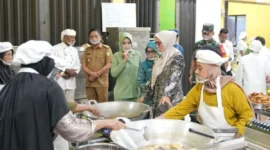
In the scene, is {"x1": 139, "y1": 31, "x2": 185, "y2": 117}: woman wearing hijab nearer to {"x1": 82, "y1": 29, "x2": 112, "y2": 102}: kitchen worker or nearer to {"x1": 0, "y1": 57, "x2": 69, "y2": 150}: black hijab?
{"x1": 0, "y1": 57, "x2": 69, "y2": 150}: black hijab

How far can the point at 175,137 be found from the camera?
1.78 meters

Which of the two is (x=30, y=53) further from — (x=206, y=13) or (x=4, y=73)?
(x=206, y=13)

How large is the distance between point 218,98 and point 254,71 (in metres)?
2.67

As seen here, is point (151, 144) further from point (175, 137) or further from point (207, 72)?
point (207, 72)

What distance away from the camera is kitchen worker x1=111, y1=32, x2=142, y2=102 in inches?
145

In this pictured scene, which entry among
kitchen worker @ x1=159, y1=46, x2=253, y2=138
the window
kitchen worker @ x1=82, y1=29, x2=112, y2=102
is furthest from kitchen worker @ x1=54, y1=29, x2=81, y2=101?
the window

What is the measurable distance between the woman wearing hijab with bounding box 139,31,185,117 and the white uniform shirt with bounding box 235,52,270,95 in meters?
2.02

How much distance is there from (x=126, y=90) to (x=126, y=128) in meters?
2.03

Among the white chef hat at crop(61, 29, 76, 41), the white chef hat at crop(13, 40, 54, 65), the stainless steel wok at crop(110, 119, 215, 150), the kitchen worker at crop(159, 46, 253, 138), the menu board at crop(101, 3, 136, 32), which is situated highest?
the menu board at crop(101, 3, 136, 32)

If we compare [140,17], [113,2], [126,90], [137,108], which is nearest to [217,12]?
[140,17]

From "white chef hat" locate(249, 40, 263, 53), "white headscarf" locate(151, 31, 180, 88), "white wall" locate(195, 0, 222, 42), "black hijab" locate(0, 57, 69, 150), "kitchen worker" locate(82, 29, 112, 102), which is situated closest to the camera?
"black hijab" locate(0, 57, 69, 150)

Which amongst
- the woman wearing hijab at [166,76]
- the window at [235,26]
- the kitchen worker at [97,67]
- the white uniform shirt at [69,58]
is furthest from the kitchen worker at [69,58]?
the window at [235,26]

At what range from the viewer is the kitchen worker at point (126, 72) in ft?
12.1

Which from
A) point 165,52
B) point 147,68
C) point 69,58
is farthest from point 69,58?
point 165,52
